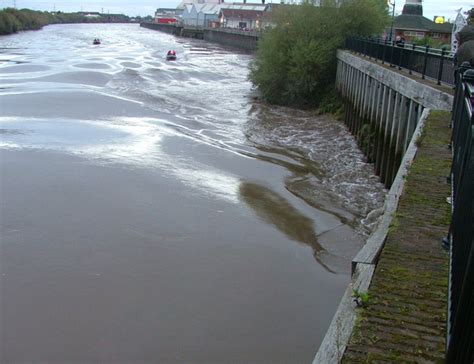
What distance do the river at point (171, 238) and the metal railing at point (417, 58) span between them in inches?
143

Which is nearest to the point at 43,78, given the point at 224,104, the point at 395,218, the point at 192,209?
the point at 224,104

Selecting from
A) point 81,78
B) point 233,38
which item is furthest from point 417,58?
point 233,38

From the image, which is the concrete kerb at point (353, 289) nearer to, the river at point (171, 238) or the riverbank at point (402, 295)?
the riverbank at point (402, 295)

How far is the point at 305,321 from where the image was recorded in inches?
337

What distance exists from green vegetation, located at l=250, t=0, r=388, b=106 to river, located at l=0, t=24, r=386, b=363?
10802 mm

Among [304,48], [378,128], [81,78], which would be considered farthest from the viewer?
[81,78]

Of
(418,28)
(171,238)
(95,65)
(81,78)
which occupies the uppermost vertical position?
(418,28)

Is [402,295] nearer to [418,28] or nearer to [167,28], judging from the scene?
[418,28]

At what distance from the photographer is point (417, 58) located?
703 inches

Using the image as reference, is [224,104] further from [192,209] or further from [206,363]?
[206,363]

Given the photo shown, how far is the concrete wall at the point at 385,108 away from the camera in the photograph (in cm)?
1470

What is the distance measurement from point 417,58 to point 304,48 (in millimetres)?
16443

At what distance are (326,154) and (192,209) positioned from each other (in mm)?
A: 9335

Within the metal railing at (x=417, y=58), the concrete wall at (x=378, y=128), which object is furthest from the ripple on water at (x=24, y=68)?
the metal railing at (x=417, y=58)
